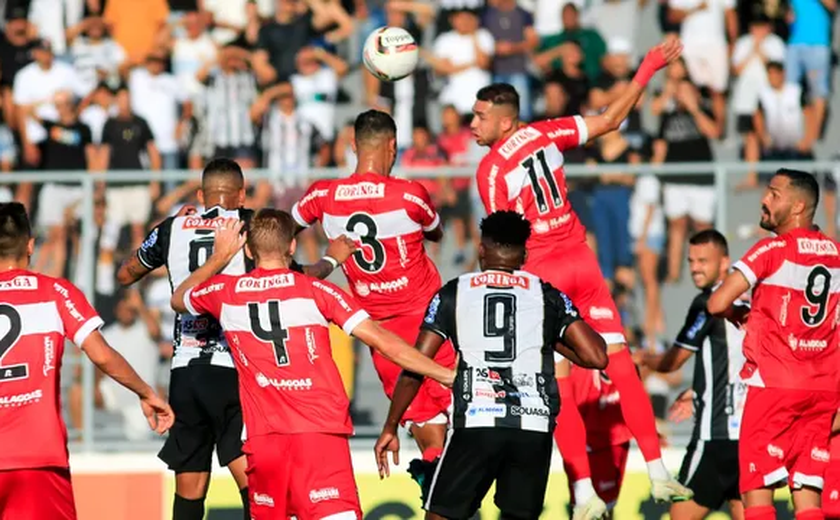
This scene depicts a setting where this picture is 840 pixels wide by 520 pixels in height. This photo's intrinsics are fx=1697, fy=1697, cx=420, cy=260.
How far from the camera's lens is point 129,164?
1723 cm

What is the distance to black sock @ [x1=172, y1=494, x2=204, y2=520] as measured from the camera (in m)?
11.9

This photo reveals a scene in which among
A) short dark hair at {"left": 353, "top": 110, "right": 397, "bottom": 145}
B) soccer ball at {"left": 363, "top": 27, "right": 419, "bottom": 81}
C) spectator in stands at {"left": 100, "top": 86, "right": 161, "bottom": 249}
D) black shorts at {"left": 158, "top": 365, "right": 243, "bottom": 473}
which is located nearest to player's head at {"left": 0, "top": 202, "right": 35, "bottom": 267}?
black shorts at {"left": 158, "top": 365, "right": 243, "bottom": 473}

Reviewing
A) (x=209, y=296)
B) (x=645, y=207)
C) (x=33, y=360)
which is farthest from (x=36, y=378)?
(x=645, y=207)

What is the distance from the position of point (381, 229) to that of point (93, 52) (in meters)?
8.25

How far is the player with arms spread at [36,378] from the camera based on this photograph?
31.4 ft

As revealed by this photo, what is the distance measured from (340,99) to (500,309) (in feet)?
31.0

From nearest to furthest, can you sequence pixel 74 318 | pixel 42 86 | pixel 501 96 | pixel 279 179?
1. pixel 74 318
2. pixel 501 96
3. pixel 279 179
4. pixel 42 86

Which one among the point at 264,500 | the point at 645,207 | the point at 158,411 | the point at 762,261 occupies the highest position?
the point at 645,207

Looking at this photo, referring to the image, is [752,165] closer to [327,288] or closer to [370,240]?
[370,240]

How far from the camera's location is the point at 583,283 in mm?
11711

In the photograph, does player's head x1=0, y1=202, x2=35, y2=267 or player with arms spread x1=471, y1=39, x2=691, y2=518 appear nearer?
player's head x1=0, y1=202, x2=35, y2=267

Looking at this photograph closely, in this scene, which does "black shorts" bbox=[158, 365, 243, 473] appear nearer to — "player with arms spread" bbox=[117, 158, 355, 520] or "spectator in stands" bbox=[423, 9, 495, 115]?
"player with arms spread" bbox=[117, 158, 355, 520]

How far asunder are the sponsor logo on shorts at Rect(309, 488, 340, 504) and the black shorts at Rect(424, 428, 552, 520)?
0.65 m

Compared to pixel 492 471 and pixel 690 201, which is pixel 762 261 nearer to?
pixel 492 471
